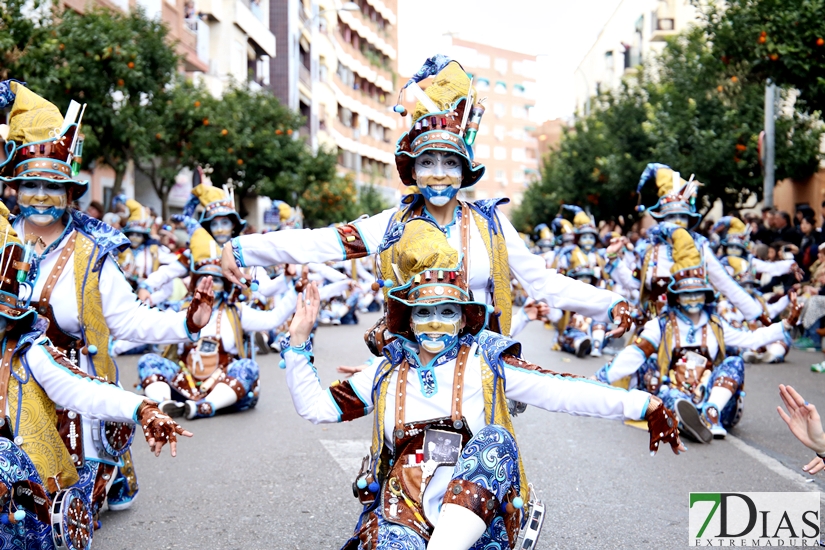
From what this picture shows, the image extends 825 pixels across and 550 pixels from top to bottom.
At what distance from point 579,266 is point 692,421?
8.72m

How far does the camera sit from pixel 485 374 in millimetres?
4480

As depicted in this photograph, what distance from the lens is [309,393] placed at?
4617 millimetres

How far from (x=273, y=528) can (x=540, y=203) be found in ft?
143

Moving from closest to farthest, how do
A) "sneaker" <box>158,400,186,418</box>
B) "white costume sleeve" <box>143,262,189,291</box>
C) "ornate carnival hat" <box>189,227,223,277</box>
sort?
1. "sneaker" <box>158,400,186,418</box>
2. "ornate carnival hat" <box>189,227,223,277</box>
3. "white costume sleeve" <box>143,262,189,291</box>

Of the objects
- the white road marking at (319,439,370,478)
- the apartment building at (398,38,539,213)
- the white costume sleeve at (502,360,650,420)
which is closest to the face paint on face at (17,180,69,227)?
the white costume sleeve at (502,360,650,420)

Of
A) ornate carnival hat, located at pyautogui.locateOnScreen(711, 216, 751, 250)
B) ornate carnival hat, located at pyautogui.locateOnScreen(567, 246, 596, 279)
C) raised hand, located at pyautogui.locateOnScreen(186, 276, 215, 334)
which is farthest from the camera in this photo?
ornate carnival hat, located at pyautogui.locateOnScreen(567, 246, 596, 279)

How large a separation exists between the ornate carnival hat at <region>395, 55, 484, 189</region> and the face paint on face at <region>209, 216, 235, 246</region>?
17.8 feet

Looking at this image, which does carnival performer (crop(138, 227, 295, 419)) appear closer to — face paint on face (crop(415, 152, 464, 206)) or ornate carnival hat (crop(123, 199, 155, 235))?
face paint on face (crop(415, 152, 464, 206))

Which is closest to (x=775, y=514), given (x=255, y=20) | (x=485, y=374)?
(x=485, y=374)

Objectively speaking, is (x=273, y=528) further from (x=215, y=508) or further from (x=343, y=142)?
(x=343, y=142)

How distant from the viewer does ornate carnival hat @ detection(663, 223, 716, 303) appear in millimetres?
9070

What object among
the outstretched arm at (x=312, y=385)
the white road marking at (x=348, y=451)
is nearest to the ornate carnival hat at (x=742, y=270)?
the white road marking at (x=348, y=451)

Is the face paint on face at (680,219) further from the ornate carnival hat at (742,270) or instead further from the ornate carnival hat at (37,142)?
the ornate carnival hat at (37,142)

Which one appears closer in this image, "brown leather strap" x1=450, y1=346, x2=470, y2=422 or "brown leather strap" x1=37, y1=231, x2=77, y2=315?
"brown leather strap" x1=450, y1=346, x2=470, y2=422
